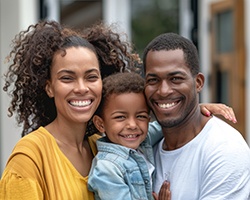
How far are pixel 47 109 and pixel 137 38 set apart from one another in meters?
4.01

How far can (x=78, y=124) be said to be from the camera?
2.89 metres

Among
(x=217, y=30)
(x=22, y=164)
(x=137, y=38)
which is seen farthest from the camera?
(x=137, y=38)

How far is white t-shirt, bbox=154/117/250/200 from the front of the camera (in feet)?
8.57

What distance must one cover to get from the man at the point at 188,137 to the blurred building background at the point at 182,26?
273cm

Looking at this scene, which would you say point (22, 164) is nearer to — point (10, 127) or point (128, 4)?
point (10, 127)

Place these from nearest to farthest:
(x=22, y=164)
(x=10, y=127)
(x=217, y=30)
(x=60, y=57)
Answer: (x=22, y=164) < (x=60, y=57) < (x=10, y=127) < (x=217, y=30)

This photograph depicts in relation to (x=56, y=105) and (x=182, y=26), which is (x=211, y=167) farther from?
(x=182, y=26)

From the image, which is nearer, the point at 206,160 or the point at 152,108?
the point at 206,160

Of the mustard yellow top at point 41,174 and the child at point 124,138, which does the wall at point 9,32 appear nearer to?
the child at point 124,138

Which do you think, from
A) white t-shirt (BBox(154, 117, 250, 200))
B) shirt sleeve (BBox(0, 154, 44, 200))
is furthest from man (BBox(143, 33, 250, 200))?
shirt sleeve (BBox(0, 154, 44, 200))

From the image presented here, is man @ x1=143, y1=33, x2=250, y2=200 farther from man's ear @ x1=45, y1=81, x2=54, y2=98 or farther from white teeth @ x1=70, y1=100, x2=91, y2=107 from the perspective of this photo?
man's ear @ x1=45, y1=81, x2=54, y2=98

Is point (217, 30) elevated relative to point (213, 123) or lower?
elevated

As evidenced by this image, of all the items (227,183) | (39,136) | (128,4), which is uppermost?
(128,4)

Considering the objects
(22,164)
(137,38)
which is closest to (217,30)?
(137,38)
